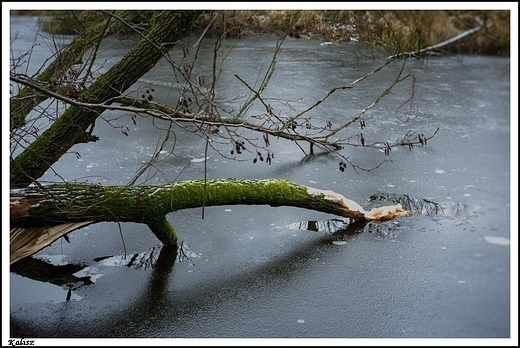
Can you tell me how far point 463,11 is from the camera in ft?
7.97

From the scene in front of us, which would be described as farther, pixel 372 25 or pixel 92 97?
pixel 92 97

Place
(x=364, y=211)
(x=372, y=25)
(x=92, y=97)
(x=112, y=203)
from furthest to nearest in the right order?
(x=364, y=211) → (x=92, y=97) → (x=112, y=203) → (x=372, y=25)

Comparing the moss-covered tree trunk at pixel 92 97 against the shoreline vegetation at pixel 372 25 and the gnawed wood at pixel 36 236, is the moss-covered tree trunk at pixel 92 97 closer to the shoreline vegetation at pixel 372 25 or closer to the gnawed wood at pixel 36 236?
the shoreline vegetation at pixel 372 25

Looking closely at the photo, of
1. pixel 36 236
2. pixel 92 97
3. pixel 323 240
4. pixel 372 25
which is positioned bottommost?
pixel 323 240

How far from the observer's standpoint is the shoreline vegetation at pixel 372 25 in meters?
2.45

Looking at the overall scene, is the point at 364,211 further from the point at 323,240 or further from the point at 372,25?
the point at 372,25

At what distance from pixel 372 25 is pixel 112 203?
151cm

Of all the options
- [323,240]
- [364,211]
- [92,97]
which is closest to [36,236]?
[92,97]

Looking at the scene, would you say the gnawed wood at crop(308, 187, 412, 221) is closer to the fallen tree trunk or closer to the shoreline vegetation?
the fallen tree trunk

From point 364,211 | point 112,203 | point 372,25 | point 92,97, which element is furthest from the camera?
point 364,211

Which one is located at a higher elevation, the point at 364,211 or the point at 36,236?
the point at 36,236

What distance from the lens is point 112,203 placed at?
9.36 feet

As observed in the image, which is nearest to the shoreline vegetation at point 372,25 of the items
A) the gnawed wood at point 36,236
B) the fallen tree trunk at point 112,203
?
the fallen tree trunk at point 112,203

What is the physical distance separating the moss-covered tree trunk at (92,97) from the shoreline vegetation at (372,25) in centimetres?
10
